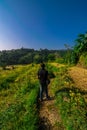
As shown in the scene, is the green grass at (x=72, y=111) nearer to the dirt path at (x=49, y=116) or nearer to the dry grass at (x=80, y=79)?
the dirt path at (x=49, y=116)

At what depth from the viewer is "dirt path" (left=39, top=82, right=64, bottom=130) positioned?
1246 centimetres

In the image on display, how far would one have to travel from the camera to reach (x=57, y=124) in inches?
490

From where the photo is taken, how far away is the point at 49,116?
13.9 metres

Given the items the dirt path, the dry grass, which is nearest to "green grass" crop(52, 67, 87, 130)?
the dirt path

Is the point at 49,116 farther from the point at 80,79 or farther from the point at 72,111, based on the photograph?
the point at 80,79

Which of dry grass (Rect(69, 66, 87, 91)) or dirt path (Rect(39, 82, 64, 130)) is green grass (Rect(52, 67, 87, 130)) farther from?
dry grass (Rect(69, 66, 87, 91))

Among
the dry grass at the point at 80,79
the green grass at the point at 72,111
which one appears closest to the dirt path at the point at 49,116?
the green grass at the point at 72,111

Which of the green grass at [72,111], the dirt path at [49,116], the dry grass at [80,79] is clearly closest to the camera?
the green grass at [72,111]

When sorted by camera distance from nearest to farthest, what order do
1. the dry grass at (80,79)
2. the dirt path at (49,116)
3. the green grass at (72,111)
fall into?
the green grass at (72,111)
the dirt path at (49,116)
the dry grass at (80,79)

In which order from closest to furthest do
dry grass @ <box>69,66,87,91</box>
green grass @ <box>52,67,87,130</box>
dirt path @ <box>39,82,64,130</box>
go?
1. green grass @ <box>52,67,87,130</box>
2. dirt path @ <box>39,82,64,130</box>
3. dry grass @ <box>69,66,87,91</box>

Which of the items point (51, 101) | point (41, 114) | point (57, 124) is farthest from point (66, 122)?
point (51, 101)

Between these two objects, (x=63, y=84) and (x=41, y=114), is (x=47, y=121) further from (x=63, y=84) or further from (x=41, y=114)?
(x=63, y=84)

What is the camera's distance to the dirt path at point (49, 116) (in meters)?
12.5

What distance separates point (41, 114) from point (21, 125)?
2318 millimetres
